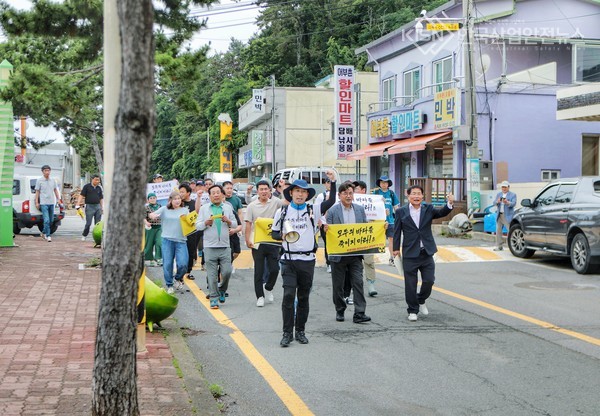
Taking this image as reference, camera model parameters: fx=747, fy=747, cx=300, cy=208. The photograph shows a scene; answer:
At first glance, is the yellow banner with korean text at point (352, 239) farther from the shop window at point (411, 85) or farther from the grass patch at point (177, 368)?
the shop window at point (411, 85)

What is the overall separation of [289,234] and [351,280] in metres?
1.63

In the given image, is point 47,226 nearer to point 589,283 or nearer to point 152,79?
point 589,283

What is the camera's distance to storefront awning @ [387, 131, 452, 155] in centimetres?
2700

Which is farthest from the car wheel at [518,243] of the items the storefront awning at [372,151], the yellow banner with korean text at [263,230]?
the storefront awning at [372,151]

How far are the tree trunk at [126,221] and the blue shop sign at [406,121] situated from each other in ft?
83.7

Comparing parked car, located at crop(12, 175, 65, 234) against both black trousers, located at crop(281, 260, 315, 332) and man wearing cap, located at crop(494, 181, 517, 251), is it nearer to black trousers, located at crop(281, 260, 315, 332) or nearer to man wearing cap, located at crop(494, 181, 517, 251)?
man wearing cap, located at crop(494, 181, 517, 251)

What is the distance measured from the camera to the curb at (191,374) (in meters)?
5.54

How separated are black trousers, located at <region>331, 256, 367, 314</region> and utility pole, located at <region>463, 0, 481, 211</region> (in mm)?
13672

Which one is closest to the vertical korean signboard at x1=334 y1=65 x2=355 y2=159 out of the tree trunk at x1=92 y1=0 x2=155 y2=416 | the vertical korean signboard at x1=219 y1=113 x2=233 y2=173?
the tree trunk at x1=92 y1=0 x2=155 y2=416

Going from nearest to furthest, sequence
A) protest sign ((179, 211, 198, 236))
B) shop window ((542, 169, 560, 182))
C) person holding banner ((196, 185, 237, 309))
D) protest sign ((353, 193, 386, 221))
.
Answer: person holding banner ((196, 185, 237, 309))
protest sign ((179, 211, 198, 236))
protest sign ((353, 193, 386, 221))
shop window ((542, 169, 560, 182))

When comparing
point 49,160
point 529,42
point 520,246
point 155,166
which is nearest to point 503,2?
point 529,42

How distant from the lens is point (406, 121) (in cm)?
2998

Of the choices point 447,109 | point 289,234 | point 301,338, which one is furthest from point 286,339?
point 447,109

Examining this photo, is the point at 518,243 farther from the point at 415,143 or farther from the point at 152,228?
the point at 415,143
